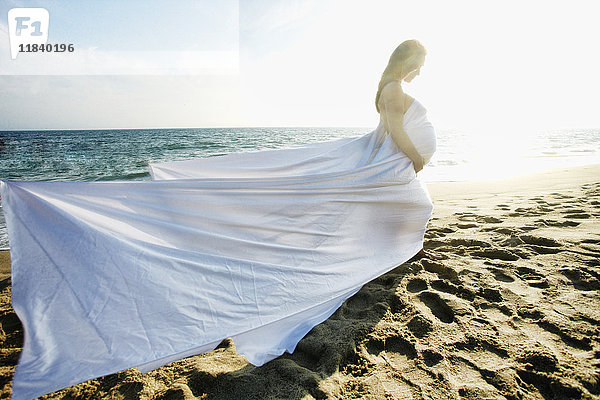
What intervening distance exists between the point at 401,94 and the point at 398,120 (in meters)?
0.24

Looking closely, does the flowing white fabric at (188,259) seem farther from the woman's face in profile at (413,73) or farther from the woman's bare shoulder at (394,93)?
the woman's face in profile at (413,73)

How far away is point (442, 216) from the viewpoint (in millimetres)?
4535

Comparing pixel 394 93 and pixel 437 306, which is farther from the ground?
pixel 394 93

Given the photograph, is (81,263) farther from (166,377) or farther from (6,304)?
(6,304)

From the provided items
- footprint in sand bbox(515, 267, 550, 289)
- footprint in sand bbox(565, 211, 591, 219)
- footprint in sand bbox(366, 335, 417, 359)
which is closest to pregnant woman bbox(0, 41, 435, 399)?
footprint in sand bbox(366, 335, 417, 359)

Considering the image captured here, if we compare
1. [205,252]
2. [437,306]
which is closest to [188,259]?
[205,252]

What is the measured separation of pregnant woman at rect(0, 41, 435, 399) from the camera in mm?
1372

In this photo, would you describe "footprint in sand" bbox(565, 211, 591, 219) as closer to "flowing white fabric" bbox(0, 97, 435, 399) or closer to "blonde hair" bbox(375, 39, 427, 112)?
"flowing white fabric" bbox(0, 97, 435, 399)

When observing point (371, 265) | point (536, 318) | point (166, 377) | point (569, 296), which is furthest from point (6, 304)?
point (569, 296)

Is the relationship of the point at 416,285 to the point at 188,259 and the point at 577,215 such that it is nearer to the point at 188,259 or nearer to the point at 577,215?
the point at 188,259

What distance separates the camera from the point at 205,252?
1.88 m

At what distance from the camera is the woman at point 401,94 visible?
106 inches

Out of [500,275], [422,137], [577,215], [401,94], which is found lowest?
[500,275]

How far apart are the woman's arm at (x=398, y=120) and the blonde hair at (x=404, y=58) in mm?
160
